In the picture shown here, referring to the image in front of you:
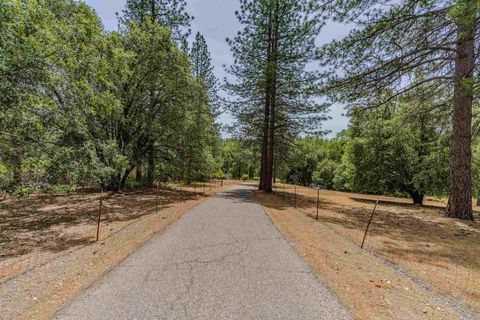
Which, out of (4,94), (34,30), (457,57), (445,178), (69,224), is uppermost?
(457,57)

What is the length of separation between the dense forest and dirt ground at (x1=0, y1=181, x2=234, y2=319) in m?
1.37

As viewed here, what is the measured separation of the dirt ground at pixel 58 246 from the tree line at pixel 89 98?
1400mm

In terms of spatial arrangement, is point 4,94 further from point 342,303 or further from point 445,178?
point 445,178

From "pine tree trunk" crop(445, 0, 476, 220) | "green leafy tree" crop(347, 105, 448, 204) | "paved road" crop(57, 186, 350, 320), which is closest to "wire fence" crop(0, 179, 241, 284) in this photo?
"paved road" crop(57, 186, 350, 320)

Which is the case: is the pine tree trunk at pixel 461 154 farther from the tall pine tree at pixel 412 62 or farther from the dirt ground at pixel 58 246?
the dirt ground at pixel 58 246

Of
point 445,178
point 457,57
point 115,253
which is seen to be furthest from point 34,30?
point 445,178

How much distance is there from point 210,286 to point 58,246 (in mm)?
4442

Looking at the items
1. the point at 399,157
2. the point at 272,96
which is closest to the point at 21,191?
the point at 272,96

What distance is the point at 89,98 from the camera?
31.9ft

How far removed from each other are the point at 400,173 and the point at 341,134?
6738 millimetres

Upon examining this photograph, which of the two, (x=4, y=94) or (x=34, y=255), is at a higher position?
(x=4, y=94)

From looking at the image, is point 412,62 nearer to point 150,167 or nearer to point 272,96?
point 272,96

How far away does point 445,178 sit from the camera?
50.6ft

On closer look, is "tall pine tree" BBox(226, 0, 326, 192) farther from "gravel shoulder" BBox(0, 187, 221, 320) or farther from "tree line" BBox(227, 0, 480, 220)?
"gravel shoulder" BBox(0, 187, 221, 320)
